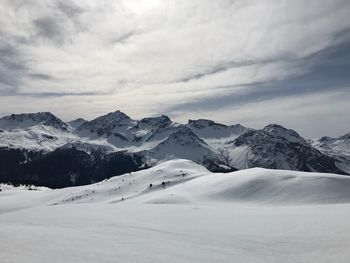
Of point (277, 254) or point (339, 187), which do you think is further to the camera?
point (339, 187)

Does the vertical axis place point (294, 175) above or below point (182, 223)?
above

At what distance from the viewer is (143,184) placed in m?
103

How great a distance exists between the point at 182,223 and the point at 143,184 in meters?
79.1

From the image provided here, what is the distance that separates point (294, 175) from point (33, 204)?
70432 mm

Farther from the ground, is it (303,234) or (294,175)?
(294,175)

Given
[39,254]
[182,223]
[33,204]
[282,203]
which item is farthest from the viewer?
[33,204]

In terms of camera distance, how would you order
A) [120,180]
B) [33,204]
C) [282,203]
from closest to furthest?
1. [282,203]
2. [33,204]
3. [120,180]

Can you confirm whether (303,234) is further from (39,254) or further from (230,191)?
(230,191)

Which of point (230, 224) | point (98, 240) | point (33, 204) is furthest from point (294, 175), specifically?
point (33, 204)

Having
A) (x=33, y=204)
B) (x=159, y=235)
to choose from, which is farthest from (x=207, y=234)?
(x=33, y=204)

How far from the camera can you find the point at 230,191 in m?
62.1

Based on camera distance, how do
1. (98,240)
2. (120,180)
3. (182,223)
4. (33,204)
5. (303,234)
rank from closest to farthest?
(98,240) < (303,234) < (182,223) < (33,204) < (120,180)

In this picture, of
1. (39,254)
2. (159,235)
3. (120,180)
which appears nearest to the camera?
(39,254)

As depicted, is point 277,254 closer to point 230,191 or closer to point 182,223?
point 182,223
